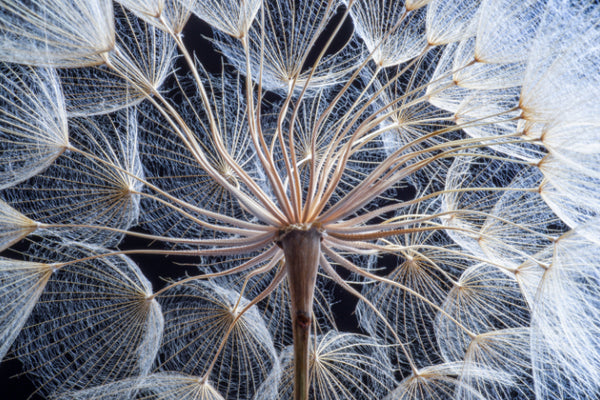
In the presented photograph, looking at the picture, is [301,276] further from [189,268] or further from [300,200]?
[189,268]

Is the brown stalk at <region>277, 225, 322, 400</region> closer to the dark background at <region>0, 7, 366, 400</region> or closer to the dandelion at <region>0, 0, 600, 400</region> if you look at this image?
the dandelion at <region>0, 0, 600, 400</region>

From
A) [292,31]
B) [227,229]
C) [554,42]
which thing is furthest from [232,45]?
[554,42]

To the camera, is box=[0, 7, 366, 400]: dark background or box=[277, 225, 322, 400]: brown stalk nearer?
box=[277, 225, 322, 400]: brown stalk

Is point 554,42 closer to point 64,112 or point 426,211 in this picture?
point 426,211

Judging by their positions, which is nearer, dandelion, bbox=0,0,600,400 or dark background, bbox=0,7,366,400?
dandelion, bbox=0,0,600,400

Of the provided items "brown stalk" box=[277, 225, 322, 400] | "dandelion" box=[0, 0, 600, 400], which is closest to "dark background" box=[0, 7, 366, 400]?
"dandelion" box=[0, 0, 600, 400]

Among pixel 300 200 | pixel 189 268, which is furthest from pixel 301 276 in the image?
pixel 189 268

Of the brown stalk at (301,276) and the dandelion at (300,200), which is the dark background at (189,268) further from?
the brown stalk at (301,276)

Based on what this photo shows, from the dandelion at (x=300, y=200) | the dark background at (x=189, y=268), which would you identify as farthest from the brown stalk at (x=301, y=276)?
the dark background at (x=189, y=268)
